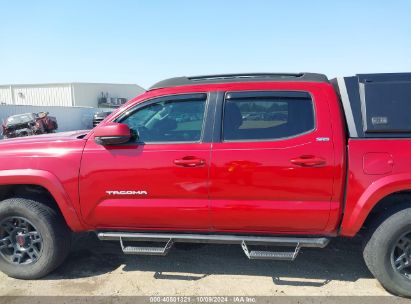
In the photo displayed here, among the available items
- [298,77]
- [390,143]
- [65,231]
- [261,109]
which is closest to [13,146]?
[65,231]

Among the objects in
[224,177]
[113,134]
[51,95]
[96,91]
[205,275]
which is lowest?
[205,275]

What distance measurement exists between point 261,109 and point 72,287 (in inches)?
97.9

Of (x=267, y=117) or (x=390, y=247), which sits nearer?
(x=390, y=247)

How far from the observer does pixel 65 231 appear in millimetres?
3551

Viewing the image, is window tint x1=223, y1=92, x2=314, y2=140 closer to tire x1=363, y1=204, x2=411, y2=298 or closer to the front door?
the front door

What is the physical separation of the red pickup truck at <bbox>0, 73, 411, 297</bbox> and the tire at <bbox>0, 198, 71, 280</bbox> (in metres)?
0.01

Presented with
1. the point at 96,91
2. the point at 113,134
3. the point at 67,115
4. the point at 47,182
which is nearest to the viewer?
the point at 113,134

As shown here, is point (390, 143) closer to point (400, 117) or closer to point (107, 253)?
point (400, 117)

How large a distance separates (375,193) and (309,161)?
59cm

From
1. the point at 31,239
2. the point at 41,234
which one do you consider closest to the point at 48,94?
the point at 31,239

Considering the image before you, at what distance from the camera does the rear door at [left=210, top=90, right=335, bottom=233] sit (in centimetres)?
297

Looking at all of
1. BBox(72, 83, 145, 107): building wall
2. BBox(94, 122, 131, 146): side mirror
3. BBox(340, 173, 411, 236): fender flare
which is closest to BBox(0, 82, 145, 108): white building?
BBox(72, 83, 145, 107): building wall

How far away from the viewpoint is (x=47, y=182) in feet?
10.8

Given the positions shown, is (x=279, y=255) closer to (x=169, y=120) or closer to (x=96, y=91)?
(x=169, y=120)
